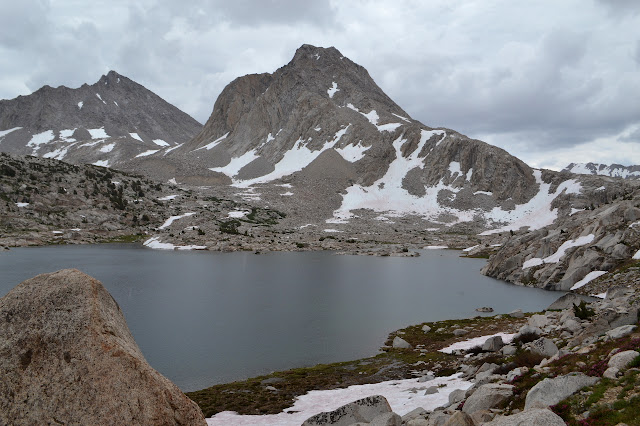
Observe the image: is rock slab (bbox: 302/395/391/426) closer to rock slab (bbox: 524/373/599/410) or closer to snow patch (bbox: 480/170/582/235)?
rock slab (bbox: 524/373/599/410)

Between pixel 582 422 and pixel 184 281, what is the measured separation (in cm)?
6114

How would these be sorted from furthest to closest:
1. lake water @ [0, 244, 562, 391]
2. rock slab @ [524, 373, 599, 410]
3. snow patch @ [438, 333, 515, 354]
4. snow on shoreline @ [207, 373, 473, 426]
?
lake water @ [0, 244, 562, 391]
snow patch @ [438, 333, 515, 354]
snow on shoreline @ [207, 373, 473, 426]
rock slab @ [524, 373, 599, 410]

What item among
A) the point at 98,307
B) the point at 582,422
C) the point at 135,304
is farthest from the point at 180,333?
the point at 582,422

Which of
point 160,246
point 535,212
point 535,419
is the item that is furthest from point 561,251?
point 535,212

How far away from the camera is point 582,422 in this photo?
10000 mm

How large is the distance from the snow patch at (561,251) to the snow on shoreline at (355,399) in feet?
148

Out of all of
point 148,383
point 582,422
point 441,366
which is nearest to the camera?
point 148,383

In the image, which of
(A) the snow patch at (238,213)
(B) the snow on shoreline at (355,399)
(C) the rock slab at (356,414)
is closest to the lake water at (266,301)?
(B) the snow on shoreline at (355,399)

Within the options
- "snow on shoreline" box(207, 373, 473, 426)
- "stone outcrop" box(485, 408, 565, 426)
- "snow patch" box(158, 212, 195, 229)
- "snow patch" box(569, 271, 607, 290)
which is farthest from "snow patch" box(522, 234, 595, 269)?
"snow patch" box(158, 212, 195, 229)

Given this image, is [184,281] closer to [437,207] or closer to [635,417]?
[635,417]

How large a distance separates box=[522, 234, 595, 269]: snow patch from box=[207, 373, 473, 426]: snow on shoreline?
148 ft

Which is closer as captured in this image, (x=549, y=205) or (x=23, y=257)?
(x=23, y=257)

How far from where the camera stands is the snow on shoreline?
18.5 metres

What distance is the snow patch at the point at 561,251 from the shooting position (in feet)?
188
